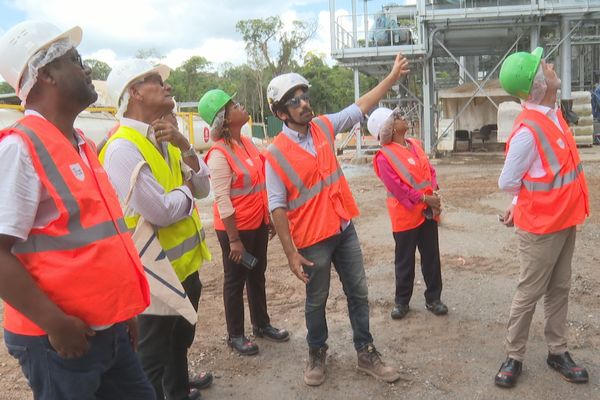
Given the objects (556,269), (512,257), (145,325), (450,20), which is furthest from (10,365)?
(450,20)

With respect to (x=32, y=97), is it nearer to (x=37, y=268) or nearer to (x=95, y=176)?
(x=95, y=176)

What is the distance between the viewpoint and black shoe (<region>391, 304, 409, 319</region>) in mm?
4582

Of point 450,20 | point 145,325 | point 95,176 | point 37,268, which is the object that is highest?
point 450,20

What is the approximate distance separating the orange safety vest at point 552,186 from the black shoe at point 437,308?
4.92ft

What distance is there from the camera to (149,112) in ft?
9.34

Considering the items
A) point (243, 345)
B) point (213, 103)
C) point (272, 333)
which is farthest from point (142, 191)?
point (272, 333)

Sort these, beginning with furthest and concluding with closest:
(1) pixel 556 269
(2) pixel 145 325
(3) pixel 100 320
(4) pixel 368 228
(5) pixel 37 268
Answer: (4) pixel 368 228 → (1) pixel 556 269 → (2) pixel 145 325 → (3) pixel 100 320 → (5) pixel 37 268

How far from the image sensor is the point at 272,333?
433cm

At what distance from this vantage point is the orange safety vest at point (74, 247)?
1.74m

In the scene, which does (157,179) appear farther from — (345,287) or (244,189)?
(345,287)

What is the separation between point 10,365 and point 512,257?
5142 millimetres

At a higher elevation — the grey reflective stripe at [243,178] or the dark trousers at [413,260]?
the grey reflective stripe at [243,178]

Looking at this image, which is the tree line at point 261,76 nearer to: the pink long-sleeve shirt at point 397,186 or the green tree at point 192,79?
the green tree at point 192,79

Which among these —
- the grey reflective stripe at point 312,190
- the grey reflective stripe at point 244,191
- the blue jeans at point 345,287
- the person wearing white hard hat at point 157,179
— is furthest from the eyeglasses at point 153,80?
the blue jeans at point 345,287
